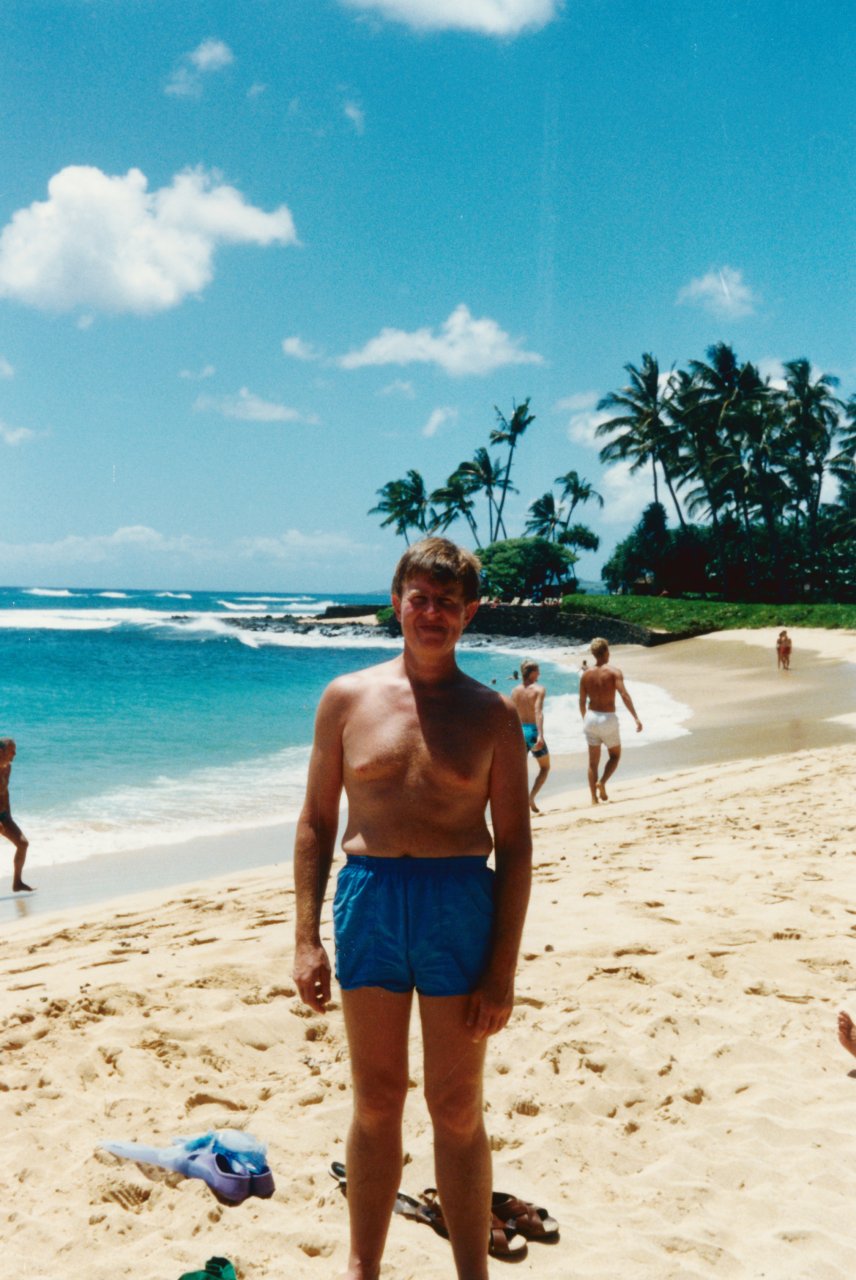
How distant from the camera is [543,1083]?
3477 mm

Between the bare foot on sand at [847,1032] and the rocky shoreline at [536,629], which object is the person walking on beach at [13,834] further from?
the rocky shoreline at [536,629]

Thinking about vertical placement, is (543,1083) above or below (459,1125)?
below

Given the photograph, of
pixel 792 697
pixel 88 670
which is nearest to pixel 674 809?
pixel 792 697

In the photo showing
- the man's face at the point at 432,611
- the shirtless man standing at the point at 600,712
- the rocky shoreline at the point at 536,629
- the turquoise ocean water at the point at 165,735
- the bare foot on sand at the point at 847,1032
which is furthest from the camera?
the rocky shoreline at the point at 536,629

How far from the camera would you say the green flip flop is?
236cm

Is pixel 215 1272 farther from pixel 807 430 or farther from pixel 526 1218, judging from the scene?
pixel 807 430

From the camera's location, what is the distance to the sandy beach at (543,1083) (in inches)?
104

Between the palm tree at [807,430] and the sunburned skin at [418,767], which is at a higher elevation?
the palm tree at [807,430]

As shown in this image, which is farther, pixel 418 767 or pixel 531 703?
pixel 531 703

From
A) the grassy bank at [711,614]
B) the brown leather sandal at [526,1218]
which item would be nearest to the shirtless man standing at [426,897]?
the brown leather sandal at [526,1218]

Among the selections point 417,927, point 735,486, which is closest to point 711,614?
point 735,486

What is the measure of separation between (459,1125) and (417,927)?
48 centimetres

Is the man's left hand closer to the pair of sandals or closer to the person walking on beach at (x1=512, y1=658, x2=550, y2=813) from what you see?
the pair of sandals

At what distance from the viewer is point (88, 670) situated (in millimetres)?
36750
